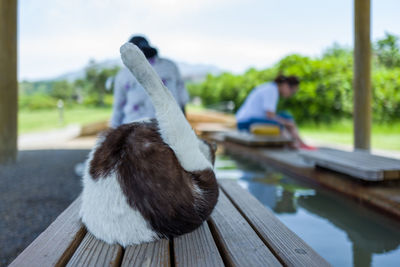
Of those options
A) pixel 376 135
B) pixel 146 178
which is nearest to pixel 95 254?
pixel 146 178

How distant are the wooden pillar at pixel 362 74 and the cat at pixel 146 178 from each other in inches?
169

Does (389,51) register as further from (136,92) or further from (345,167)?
(136,92)

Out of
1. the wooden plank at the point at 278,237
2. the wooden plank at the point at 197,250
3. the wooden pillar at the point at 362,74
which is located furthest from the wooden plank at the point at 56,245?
the wooden pillar at the point at 362,74

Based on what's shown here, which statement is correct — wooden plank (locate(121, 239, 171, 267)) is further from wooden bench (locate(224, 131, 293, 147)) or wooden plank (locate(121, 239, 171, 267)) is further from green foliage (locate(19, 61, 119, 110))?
green foliage (locate(19, 61, 119, 110))

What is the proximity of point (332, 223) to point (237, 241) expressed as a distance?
4.97 ft

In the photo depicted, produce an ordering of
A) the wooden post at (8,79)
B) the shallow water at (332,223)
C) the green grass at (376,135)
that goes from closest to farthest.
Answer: the shallow water at (332,223), the wooden post at (8,79), the green grass at (376,135)

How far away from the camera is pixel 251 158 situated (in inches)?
204

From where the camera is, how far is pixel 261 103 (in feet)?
18.1

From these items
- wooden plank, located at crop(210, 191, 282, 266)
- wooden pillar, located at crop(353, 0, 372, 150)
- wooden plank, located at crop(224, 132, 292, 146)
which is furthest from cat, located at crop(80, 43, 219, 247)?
wooden pillar, located at crop(353, 0, 372, 150)

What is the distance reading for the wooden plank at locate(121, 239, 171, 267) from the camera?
1090 mm

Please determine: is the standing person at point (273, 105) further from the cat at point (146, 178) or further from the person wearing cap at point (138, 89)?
the cat at point (146, 178)

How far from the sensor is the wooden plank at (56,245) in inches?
42.7

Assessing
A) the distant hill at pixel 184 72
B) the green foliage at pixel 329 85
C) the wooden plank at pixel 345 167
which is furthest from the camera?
the distant hill at pixel 184 72

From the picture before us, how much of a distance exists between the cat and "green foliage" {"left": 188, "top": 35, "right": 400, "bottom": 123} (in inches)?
201
